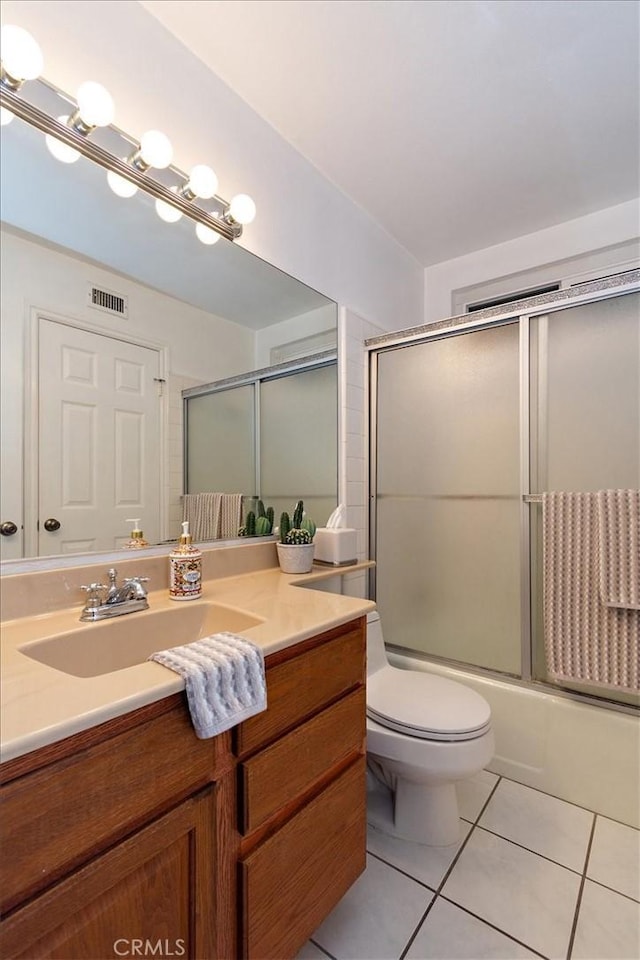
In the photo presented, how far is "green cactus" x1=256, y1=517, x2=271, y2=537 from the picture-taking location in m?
1.64

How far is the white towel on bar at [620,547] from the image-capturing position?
4.88ft

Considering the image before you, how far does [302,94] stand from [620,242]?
5.03 feet

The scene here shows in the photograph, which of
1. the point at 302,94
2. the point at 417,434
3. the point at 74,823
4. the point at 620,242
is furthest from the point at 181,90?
the point at 620,242

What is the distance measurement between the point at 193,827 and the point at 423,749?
801 millimetres

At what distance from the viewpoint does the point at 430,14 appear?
1.26 metres

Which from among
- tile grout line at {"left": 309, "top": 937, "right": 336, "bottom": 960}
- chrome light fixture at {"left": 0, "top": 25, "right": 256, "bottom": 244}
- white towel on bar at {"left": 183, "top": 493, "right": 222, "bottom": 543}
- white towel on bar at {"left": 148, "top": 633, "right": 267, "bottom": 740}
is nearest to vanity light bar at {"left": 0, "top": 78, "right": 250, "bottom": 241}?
chrome light fixture at {"left": 0, "top": 25, "right": 256, "bottom": 244}

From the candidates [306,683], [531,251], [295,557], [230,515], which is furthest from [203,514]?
[531,251]

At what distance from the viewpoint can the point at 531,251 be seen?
2281 mm

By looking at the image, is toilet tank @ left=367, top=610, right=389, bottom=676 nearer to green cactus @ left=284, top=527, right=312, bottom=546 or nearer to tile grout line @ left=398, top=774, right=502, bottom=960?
green cactus @ left=284, top=527, right=312, bottom=546

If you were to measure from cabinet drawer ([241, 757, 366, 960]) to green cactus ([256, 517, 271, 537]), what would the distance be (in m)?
0.79

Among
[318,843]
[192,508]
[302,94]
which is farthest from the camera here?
[302,94]

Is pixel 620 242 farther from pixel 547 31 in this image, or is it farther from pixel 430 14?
pixel 430 14

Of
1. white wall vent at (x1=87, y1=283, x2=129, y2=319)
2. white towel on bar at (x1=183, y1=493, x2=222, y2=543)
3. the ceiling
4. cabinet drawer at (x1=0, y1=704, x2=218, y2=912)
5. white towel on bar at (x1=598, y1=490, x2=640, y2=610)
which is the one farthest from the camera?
white towel on bar at (x1=598, y1=490, x2=640, y2=610)

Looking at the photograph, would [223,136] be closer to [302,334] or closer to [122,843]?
[302,334]
